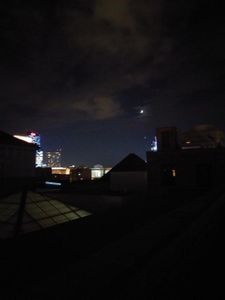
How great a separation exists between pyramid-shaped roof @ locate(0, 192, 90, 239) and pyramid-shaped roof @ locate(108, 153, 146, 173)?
103 feet

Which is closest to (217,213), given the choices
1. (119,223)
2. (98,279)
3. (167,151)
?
(119,223)

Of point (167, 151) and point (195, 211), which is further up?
point (167, 151)

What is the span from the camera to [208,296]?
5.60m

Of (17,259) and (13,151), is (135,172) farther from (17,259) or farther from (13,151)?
(17,259)

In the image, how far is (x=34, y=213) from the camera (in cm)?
1319

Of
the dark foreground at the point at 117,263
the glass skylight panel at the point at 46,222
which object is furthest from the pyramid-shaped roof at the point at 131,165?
the dark foreground at the point at 117,263

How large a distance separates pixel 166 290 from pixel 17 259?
16.2 feet

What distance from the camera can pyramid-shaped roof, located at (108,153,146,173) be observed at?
155ft

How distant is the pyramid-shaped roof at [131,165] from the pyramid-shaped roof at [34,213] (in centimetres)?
3149

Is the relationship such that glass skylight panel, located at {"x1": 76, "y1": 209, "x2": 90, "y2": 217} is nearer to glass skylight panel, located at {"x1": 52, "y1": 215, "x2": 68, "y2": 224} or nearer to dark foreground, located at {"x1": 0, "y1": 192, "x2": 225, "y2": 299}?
glass skylight panel, located at {"x1": 52, "y1": 215, "x2": 68, "y2": 224}

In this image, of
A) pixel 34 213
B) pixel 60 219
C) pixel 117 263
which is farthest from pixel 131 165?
pixel 117 263

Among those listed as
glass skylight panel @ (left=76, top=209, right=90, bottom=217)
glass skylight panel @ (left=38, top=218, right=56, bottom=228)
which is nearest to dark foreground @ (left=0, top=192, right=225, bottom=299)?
glass skylight panel @ (left=38, top=218, right=56, bottom=228)

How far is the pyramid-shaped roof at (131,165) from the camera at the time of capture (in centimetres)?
4719

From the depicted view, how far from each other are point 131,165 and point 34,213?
3579 centimetres
